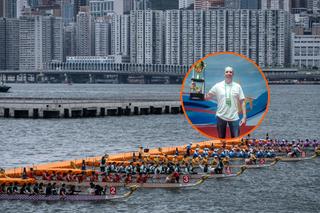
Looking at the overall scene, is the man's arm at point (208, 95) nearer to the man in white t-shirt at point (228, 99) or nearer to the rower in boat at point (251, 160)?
the man in white t-shirt at point (228, 99)

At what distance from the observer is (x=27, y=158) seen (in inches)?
3337

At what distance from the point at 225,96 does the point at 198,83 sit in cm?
311

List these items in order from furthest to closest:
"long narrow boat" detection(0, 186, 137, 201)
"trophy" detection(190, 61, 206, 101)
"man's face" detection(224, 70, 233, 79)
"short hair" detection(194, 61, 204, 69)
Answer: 1. "short hair" detection(194, 61, 204, 69)
2. "trophy" detection(190, 61, 206, 101)
3. "man's face" detection(224, 70, 233, 79)
4. "long narrow boat" detection(0, 186, 137, 201)

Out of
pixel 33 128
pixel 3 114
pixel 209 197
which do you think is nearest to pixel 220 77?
pixel 209 197

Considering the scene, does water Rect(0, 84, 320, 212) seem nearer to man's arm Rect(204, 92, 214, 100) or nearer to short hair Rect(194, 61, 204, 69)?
man's arm Rect(204, 92, 214, 100)

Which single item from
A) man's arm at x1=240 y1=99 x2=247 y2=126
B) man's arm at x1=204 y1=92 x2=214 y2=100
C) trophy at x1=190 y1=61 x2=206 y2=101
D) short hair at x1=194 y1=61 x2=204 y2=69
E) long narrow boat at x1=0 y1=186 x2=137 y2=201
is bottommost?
long narrow boat at x1=0 y1=186 x2=137 y2=201

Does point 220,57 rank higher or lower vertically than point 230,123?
higher

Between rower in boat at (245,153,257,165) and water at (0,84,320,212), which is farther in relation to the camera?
rower in boat at (245,153,257,165)

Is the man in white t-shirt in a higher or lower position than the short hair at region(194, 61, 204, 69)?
lower

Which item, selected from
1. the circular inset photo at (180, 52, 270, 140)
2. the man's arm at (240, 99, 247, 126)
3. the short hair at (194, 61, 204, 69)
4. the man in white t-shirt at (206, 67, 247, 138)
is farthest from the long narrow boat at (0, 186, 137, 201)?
the short hair at (194, 61, 204, 69)

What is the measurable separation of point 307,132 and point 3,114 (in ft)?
127

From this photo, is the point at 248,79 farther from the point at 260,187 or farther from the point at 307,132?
the point at 307,132

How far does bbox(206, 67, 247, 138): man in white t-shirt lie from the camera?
6406cm

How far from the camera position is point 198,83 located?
66562 mm
